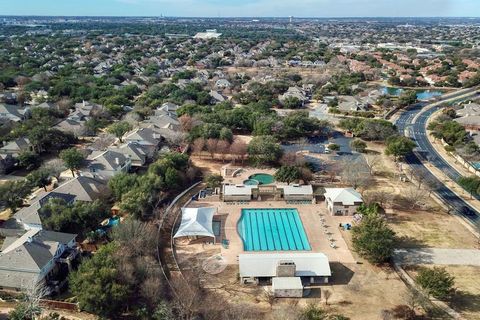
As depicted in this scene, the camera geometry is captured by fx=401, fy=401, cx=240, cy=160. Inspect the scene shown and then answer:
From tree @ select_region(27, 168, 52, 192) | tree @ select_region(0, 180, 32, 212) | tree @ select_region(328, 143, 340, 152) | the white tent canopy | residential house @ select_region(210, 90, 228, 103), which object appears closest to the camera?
the white tent canopy

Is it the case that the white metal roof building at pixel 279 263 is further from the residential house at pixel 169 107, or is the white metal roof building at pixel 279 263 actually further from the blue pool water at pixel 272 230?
the residential house at pixel 169 107

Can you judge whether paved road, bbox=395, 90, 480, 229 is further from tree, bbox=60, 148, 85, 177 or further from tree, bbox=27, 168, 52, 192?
tree, bbox=27, 168, 52, 192

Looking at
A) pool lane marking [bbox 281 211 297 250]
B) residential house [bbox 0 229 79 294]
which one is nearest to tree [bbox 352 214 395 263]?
pool lane marking [bbox 281 211 297 250]

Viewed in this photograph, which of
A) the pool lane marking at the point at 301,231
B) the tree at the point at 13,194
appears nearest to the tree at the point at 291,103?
the pool lane marking at the point at 301,231

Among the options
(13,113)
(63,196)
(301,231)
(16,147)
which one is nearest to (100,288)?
(63,196)

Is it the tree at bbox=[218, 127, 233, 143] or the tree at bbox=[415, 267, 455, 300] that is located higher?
the tree at bbox=[415, 267, 455, 300]

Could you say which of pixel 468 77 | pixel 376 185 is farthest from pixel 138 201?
pixel 468 77

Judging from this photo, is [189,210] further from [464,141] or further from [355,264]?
[464,141]
